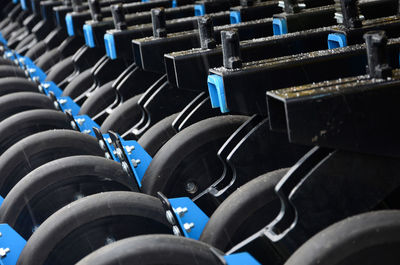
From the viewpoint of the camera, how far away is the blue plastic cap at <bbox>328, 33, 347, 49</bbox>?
2.60m

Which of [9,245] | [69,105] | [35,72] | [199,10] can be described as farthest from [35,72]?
[9,245]

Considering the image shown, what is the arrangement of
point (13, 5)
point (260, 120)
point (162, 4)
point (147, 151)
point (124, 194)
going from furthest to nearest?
point (13, 5) → point (162, 4) → point (147, 151) → point (260, 120) → point (124, 194)

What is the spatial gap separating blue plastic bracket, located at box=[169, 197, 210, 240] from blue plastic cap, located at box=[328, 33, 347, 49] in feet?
2.68

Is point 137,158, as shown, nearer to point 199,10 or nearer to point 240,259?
point 240,259

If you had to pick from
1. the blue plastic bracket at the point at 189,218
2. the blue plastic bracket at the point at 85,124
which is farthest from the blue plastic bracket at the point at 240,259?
the blue plastic bracket at the point at 85,124

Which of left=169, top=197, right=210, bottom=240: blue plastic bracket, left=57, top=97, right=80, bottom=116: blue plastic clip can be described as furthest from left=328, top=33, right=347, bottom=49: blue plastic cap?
left=57, top=97, right=80, bottom=116: blue plastic clip

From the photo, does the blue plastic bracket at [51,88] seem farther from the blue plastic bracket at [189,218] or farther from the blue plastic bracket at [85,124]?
the blue plastic bracket at [189,218]

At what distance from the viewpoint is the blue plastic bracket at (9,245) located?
2.40 meters

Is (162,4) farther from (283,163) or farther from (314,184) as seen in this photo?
(314,184)

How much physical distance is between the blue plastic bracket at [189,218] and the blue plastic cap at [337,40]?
0.82 metres

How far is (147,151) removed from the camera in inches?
125

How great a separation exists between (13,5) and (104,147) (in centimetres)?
578

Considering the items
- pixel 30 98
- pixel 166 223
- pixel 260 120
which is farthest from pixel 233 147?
pixel 30 98

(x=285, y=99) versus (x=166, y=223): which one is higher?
(x=285, y=99)
